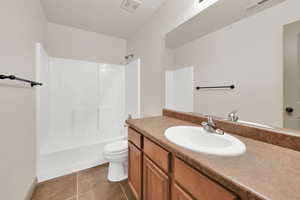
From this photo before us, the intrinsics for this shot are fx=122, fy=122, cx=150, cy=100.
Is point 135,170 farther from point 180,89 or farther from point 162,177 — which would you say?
point 180,89

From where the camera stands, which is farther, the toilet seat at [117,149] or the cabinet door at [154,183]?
the toilet seat at [117,149]

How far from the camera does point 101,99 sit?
2615 mm

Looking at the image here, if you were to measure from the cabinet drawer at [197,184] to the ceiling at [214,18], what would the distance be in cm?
106

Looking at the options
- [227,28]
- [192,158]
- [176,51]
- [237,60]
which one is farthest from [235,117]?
[176,51]

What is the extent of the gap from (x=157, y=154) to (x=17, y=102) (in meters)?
1.33

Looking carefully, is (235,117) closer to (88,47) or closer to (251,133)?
(251,133)

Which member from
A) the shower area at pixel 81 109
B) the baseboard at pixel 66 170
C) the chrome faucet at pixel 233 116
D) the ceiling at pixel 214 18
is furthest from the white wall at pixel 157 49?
the baseboard at pixel 66 170

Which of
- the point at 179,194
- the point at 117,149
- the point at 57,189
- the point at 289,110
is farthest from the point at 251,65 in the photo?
the point at 57,189

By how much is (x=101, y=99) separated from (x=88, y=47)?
42.5 inches

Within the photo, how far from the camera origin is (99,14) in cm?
189

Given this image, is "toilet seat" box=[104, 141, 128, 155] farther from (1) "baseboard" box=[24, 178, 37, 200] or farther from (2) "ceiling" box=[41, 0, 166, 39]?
(2) "ceiling" box=[41, 0, 166, 39]

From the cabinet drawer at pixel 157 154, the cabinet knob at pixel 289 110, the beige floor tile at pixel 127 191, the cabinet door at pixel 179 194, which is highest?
the cabinet knob at pixel 289 110

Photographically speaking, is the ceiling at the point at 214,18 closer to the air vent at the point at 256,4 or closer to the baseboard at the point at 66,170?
the air vent at the point at 256,4

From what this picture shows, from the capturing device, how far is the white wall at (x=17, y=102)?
0.92 metres
